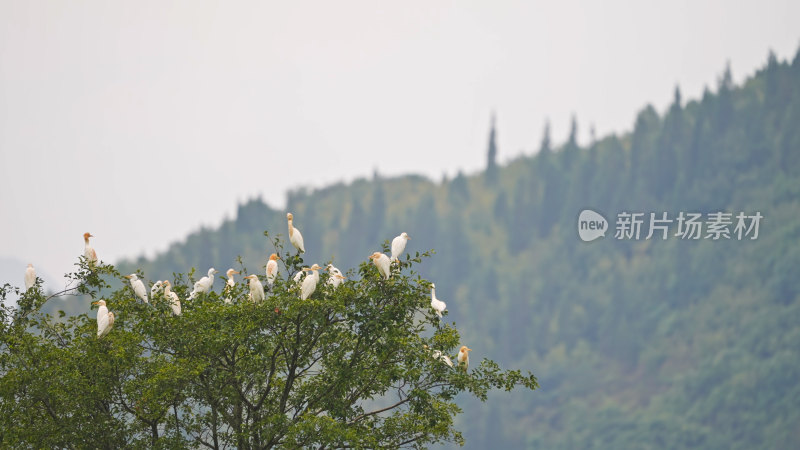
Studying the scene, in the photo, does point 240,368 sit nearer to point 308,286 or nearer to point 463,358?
point 308,286

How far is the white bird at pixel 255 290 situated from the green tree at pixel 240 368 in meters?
0.32

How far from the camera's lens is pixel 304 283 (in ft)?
60.3

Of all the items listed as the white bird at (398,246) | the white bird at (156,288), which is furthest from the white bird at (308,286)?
the white bird at (156,288)

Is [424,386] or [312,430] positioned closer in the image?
[312,430]

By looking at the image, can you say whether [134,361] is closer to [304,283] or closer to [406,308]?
[304,283]

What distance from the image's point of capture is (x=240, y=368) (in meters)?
18.5

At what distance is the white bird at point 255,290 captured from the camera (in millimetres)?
18906

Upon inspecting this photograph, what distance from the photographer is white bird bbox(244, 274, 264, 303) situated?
1891 centimetres

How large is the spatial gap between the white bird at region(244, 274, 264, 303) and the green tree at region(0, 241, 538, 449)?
1.06 ft

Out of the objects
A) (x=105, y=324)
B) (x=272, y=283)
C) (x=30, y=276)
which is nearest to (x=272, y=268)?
(x=272, y=283)

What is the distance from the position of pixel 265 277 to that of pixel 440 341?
3.00 meters

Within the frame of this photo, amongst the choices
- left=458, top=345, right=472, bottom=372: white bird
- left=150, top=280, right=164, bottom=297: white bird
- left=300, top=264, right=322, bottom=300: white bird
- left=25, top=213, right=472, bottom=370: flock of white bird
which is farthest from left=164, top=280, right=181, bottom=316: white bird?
left=458, top=345, right=472, bottom=372: white bird

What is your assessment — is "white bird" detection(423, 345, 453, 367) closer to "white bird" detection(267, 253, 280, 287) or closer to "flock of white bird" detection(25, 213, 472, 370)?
"flock of white bird" detection(25, 213, 472, 370)

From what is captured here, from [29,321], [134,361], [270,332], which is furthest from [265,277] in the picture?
[29,321]
